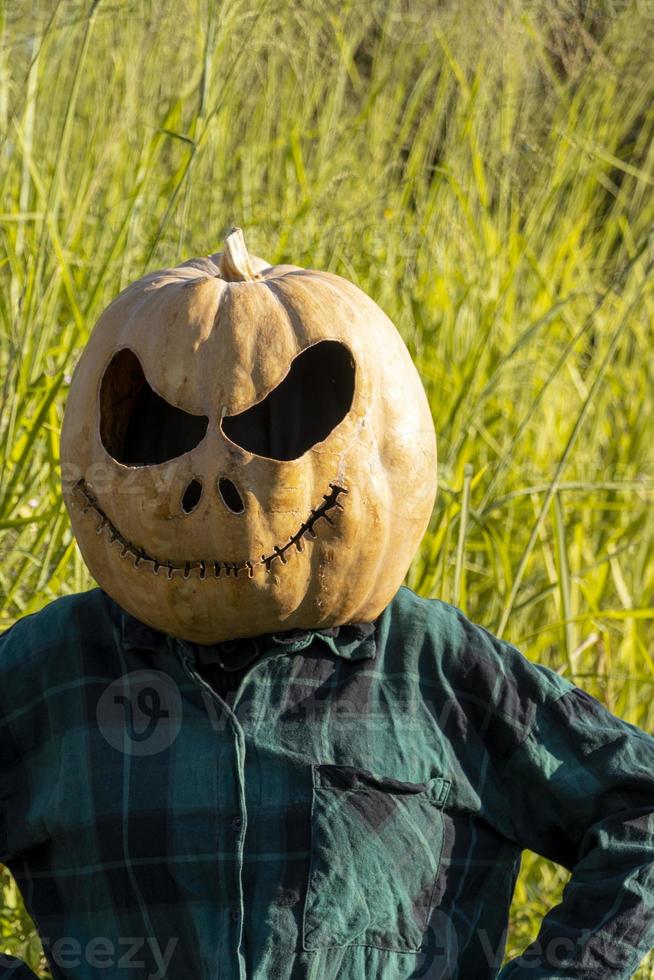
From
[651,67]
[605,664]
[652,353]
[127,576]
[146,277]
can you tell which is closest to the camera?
[127,576]

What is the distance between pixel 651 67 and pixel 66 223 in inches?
58.3

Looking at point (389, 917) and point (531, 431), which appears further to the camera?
point (531, 431)

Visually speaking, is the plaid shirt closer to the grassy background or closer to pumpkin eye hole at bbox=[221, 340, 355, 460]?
pumpkin eye hole at bbox=[221, 340, 355, 460]

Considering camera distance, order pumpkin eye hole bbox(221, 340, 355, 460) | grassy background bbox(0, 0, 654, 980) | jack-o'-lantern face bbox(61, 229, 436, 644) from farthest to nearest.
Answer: grassy background bbox(0, 0, 654, 980) → pumpkin eye hole bbox(221, 340, 355, 460) → jack-o'-lantern face bbox(61, 229, 436, 644)

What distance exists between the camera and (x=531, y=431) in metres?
3.07

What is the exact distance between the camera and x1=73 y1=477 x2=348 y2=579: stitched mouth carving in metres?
1.32

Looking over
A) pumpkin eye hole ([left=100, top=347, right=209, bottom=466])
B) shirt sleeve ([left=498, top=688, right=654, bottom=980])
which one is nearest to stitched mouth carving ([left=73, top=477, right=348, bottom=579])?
pumpkin eye hole ([left=100, top=347, right=209, bottom=466])

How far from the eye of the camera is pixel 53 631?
57.5 inches

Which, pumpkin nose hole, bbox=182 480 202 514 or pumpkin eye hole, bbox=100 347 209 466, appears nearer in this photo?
pumpkin nose hole, bbox=182 480 202 514

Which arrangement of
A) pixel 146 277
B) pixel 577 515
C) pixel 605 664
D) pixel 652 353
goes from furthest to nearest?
pixel 652 353 → pixel 577 515 → pixel 605 664 → pixel 146 277

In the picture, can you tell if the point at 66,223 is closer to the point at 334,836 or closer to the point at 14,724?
the point at 14,724

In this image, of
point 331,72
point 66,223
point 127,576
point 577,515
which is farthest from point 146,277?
point 331,72

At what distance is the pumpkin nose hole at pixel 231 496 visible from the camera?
4.33 feet

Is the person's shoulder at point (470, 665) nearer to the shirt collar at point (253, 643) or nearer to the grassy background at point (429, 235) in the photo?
the shirt collar at point (253, 643)
